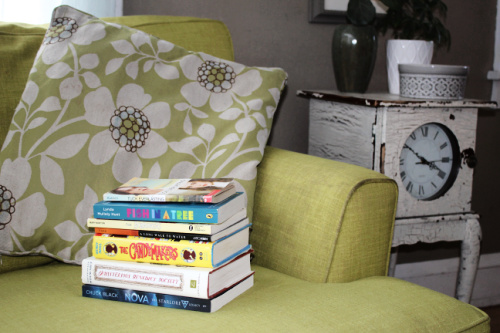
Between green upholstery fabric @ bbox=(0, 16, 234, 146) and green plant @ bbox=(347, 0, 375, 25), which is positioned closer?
green upholstery fabric @ bbox=(0, 16, 234, 146)

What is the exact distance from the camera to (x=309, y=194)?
3.43 feet

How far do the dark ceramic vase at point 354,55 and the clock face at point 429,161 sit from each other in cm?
26

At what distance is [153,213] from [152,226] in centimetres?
2

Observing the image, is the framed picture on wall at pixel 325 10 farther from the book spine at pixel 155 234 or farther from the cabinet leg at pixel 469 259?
the book spine at pixel 155 234

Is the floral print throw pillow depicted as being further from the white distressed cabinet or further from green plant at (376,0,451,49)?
green plant at (376,0,451,49)

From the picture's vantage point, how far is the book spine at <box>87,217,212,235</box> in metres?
0.88

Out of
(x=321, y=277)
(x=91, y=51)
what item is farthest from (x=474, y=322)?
(x=91, y=51)

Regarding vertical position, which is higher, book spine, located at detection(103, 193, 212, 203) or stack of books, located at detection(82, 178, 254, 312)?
book spine, located at detection(103, 193, 212, 203)

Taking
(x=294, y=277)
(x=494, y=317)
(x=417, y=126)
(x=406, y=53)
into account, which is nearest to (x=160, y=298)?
(x=294, y=277)

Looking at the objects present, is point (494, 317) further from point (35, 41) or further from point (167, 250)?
point (35, 41)

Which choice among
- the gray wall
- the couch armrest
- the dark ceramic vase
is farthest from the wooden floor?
the couch armrest

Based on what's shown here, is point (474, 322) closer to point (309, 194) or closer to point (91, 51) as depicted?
point (309, 194)

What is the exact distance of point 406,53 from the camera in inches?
67.2

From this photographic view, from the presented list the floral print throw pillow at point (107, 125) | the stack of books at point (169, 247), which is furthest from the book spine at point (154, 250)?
the floral print throw pillow at point (107, 125)
